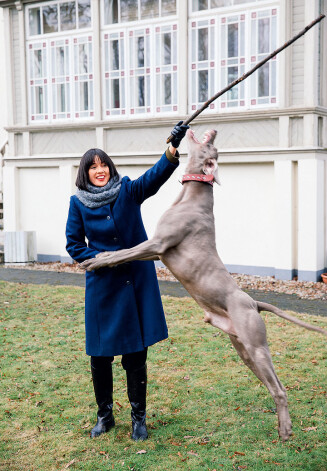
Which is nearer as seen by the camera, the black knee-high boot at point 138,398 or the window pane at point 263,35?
the black knee-high boot at point 138,398

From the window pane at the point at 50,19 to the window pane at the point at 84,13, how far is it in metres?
0.65

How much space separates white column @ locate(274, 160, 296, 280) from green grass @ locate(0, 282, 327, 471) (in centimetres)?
317

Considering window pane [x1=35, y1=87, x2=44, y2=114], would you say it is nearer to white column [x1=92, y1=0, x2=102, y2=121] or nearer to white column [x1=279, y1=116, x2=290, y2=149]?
white column [x1=92, y1=0, x2=102, y2=121]

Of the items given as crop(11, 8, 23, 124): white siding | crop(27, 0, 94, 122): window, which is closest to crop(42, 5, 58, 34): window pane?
crop(27, 0, 94, 122): window

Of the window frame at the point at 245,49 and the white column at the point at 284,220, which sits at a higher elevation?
the window frame at the point at 245,49

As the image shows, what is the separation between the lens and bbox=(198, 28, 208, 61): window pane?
11.7 meters

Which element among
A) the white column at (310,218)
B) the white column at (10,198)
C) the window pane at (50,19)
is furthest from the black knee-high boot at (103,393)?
the window pane at (50,19)

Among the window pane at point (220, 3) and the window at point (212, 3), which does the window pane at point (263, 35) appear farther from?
the window pane at point (220, 3)

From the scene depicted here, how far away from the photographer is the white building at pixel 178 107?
35.2 feet

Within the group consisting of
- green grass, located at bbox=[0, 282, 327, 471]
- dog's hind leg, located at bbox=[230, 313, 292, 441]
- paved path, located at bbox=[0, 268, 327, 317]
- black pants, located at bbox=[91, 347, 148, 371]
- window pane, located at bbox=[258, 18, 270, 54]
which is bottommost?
green grass, located at bbox=[0, 282, 327, 471]

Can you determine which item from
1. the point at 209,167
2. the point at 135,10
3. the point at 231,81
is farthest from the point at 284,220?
the point at 209,167

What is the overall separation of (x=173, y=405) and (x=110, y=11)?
402 inches

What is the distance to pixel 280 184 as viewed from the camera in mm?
10914

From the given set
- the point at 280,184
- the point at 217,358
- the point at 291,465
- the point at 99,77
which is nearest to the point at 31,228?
the point at 99,77
